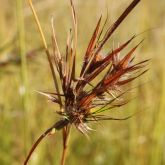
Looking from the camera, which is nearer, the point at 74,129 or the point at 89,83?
the point at 89,83

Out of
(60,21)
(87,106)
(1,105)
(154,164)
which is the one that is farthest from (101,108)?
(60,21)

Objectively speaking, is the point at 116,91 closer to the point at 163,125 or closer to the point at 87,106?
the point at 87,106

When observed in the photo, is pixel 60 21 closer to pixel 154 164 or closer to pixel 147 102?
pixel 147 102

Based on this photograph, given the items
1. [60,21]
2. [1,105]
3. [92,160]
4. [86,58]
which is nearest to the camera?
[86,58]

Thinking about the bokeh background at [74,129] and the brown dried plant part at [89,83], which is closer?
the brown dried plant part at [89,83]

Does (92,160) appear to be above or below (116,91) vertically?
below

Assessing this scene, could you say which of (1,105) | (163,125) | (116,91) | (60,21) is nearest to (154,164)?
(163,125)

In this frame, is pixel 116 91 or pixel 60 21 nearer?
pixel 116 91

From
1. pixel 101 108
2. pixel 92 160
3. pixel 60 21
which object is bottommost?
pixel 92 160

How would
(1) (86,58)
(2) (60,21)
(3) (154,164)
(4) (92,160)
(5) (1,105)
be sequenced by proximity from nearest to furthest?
(1) (86,58), (3) (154,164), (5) (1,105), (4) (92,160), (2) (60,21)

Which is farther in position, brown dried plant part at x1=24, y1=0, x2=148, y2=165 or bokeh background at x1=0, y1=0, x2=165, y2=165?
bokeh background at x1=0, y1=0, x2=165, y2=165
